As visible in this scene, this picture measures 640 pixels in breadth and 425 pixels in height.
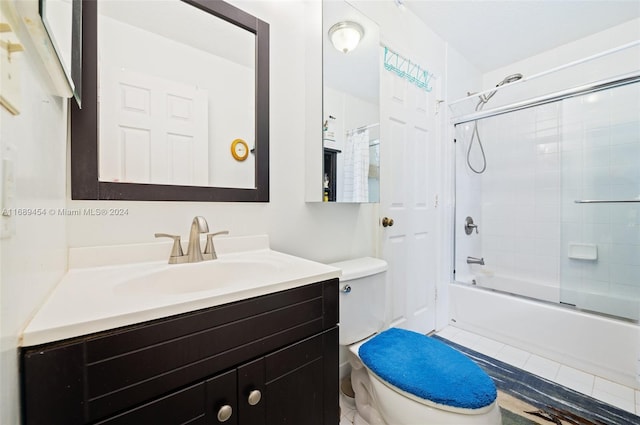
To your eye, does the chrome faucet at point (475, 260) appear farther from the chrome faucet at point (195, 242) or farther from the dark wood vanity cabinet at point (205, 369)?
the chrome faucet at point (195, 242)

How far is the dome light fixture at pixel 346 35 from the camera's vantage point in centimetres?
135

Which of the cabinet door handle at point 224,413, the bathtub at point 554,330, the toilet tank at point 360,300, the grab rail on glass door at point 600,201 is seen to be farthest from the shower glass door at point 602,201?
the cabinet door handle at point 224,413

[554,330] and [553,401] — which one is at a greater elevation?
[554,330]

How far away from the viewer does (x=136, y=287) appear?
2.55 feet

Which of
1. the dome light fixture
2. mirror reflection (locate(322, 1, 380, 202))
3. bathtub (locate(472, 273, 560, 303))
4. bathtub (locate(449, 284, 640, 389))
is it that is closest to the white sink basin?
mirror reflection (locate(322, 1, 380, 202))

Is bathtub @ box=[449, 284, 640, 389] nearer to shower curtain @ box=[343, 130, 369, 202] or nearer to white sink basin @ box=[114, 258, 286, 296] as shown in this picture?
shower curtain @ box=[343, 130, 369, 202]

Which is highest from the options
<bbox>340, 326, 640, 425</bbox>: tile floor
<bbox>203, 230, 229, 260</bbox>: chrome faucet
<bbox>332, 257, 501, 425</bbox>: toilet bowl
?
<bbox>203, 230, 229, 260</bbox>: chrome faucet

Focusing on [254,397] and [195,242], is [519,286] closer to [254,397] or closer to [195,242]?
[254,397]

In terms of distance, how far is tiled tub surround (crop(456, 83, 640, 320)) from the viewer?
1.96 metres

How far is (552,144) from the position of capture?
2314 mm

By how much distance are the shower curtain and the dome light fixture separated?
0.45 meters

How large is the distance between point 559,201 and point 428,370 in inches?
87.5

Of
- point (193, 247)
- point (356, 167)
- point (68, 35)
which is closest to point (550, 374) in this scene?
point (356, 167)

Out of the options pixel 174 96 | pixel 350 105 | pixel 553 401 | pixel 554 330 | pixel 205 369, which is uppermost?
pixel 350 105
